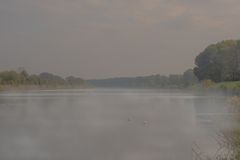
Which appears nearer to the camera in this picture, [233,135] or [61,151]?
[233,135]

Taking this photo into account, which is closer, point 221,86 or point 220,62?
point 221,86

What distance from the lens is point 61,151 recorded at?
40.2ft

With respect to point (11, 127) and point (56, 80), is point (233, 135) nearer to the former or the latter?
point (11, 127)

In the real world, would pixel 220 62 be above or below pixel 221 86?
above

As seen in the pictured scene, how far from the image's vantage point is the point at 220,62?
7338 cm

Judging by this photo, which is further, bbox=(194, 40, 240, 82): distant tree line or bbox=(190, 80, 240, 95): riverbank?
bbox=(194, 40, 240, 82): distant tree line

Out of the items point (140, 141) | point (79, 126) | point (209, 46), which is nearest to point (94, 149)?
point (140, 141)

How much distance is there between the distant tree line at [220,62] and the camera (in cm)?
7062

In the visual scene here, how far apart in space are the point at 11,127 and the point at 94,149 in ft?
Result: 25.0

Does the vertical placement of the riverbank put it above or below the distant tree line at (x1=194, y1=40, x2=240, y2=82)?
below

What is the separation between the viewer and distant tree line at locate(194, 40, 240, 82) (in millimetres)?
70625

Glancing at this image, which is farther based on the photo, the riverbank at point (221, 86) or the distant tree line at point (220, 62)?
the distant tree line at point (220, 62)

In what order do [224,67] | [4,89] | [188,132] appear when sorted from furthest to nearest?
[4,89], [224,67], [188,132]

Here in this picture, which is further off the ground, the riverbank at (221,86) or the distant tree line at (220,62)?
the distant tree line at (220,62)
